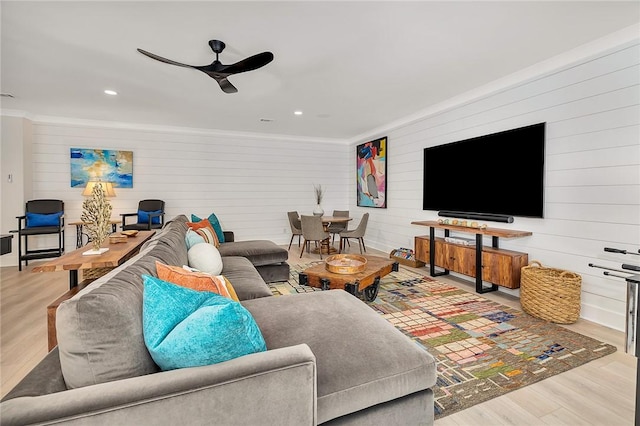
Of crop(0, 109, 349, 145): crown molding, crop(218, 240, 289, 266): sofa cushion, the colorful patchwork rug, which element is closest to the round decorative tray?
the colorful patchwork rug

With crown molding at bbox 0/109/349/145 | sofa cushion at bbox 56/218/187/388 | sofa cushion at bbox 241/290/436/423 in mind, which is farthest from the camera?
crown molding at bbox 0/109/349/145

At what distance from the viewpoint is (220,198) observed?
21.6 feet

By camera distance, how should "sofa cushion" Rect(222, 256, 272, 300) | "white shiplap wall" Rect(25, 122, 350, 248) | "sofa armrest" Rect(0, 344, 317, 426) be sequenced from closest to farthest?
"sofa armrest" Rect(0, 344, 317, 426), "sofa cushion" Rect(222, 256, 272, 300), "white shiplap wall" Rect(25, 122, 350, 248)

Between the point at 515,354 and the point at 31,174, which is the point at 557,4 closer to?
the point at 515,354

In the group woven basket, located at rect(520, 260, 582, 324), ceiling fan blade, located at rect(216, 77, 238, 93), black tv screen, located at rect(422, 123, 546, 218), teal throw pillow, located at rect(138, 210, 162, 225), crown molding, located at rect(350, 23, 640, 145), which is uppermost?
crown molding, located at rect(350, 23, 640, 145)

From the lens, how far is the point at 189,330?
39.1 inches

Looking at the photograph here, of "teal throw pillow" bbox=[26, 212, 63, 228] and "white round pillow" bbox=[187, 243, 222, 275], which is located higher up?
"teal throw pillow" bbox=[26, 212, 63, 228]

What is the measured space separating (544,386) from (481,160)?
9.30 ft

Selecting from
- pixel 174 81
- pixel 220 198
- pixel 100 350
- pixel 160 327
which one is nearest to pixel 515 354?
pixel 160 327

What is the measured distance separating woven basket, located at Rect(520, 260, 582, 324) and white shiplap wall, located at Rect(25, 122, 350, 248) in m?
5.11

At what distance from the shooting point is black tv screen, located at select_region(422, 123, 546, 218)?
132 inches

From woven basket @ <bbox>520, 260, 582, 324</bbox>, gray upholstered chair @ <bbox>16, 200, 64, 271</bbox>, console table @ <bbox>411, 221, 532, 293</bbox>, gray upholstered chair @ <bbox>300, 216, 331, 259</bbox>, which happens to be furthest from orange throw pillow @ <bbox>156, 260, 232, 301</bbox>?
gray upholstered chair @ <bbox>16, 200, 64, 271</bbox>

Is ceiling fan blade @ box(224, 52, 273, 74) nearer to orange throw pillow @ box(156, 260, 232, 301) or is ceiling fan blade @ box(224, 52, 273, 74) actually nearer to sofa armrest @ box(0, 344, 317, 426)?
orange throw pillow @ box(156, 260, 232, 301)

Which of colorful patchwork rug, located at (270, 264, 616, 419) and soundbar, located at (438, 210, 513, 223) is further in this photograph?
soundbar, located at (438, 210, 513, 223)
